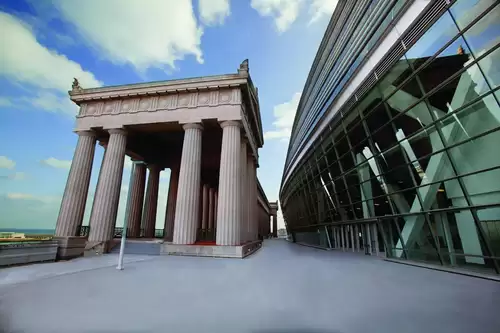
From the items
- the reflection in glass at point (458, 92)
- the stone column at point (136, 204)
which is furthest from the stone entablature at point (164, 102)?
the reflection in glass at point (458, 92)

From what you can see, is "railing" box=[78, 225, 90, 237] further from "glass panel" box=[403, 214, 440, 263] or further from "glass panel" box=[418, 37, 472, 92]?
"glass panel" box=[418, 37, 472, 92]

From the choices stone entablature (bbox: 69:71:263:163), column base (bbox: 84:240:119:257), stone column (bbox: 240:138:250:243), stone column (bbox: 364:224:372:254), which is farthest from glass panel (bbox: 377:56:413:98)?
column base (bbox: 84:240:119:257)

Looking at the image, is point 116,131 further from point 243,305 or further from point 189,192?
point 243,305

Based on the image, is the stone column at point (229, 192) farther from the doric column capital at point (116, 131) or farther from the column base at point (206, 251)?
the doric column capital at point (116, 131)

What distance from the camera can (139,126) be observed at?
1848cm

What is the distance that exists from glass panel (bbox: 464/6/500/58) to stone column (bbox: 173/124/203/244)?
1540 cm

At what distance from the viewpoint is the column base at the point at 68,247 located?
491 inches

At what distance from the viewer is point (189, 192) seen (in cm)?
1539

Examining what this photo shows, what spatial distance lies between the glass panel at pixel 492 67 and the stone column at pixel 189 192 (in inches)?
608

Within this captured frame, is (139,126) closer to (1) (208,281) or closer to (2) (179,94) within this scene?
(2) (179,94)

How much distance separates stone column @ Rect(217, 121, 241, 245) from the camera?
47.2 ft

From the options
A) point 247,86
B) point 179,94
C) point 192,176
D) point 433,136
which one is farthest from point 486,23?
point 179,94

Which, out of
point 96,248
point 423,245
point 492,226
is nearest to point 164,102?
point 96,248

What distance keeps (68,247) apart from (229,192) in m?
9.98
